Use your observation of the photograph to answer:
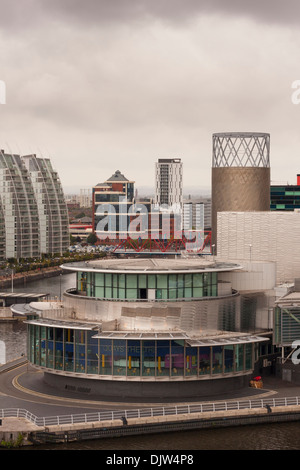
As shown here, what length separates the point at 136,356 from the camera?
181ft

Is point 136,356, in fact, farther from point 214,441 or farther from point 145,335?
point 214,441

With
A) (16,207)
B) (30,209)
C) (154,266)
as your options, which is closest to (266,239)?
(154,266)

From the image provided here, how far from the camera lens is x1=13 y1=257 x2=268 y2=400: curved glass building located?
2176 inches

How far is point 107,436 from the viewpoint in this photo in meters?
49.1

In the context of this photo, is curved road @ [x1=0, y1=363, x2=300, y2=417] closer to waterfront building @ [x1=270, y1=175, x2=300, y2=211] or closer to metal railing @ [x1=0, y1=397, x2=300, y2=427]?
metal railing @ [x1=0, y1=397, x2=300, y2=427]

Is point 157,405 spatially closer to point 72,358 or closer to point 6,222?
point 72,358

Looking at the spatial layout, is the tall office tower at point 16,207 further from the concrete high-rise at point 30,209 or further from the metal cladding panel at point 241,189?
the metal cladding panel at point 241,189

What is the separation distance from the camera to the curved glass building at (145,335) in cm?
5528

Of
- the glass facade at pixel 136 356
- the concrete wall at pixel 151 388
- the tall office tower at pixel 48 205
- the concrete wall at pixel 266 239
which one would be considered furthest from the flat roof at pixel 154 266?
the tall office tower at pixel 48 205

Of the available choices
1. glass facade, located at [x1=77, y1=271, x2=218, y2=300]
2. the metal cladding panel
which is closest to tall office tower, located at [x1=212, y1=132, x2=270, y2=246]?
the metal cladding panel

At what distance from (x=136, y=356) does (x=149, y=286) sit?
5642mm
